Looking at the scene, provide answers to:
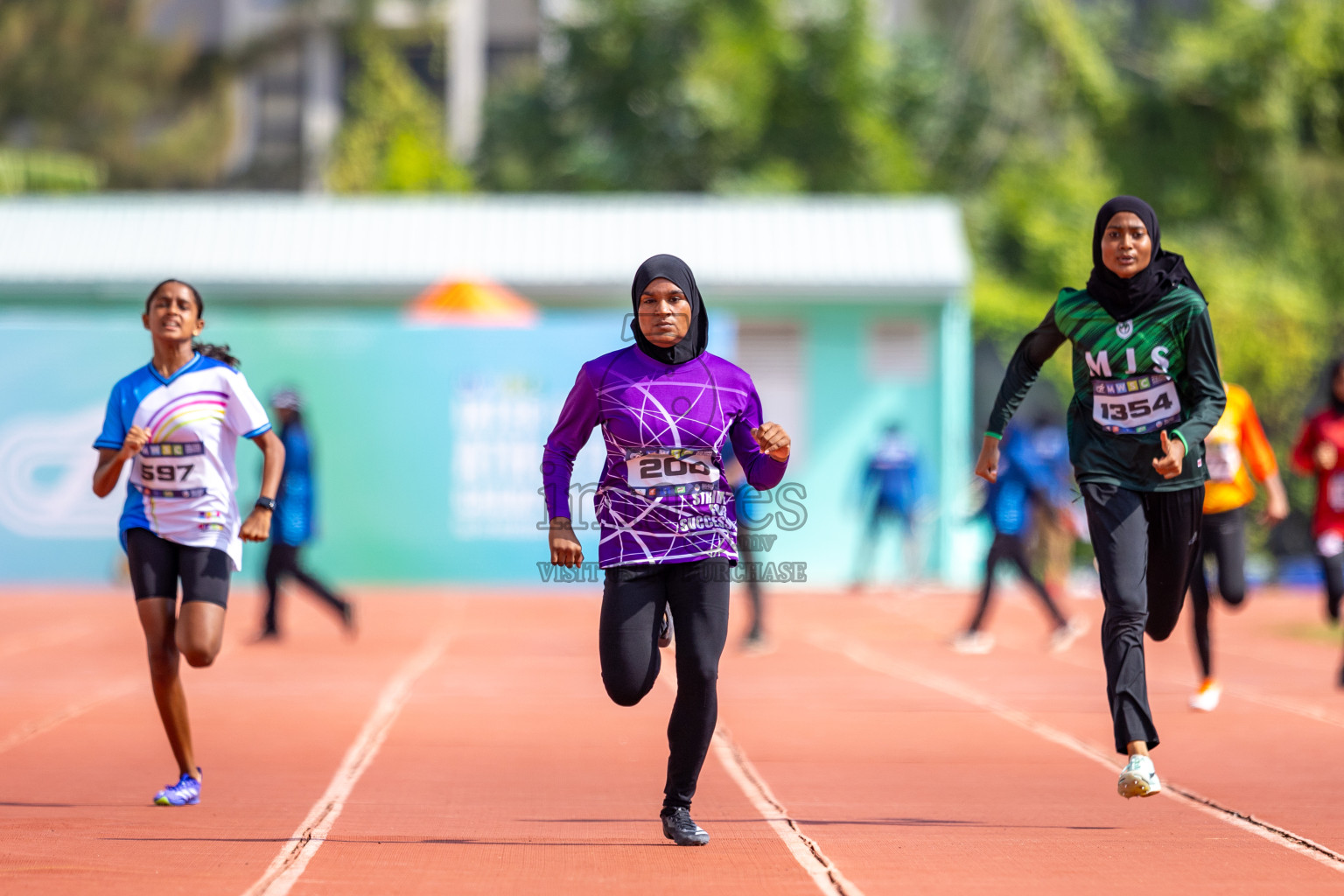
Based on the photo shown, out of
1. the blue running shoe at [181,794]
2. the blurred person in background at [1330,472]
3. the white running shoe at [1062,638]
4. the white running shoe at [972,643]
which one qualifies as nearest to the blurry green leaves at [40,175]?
the white running shoe at [972,643]

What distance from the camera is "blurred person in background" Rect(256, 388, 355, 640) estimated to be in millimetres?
13375

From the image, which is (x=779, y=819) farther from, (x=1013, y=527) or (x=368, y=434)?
(x=368, y=434)

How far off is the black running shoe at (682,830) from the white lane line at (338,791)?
1163 millimetres

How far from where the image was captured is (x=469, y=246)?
2281cm

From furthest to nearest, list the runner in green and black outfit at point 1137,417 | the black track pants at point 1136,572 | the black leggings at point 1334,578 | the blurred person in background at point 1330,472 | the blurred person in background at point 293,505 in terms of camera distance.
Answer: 1. the blurred person in background at point 293,505
2. the black leggings at point 1334,578
3. the blurred person in background at point 1330,472
4. the runner in green and black outfit at point 1137,417
5. the black track pants at point 1136,572

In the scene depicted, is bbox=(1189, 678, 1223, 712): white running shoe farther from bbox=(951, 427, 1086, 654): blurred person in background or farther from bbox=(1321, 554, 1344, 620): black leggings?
bbox=(951, 427, 1086, 654): blurred person in background

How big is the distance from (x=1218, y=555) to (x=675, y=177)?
2788 cm

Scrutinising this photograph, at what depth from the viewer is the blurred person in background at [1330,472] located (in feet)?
36.1

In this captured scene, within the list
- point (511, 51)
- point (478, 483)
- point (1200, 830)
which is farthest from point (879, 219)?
point (511, 51)

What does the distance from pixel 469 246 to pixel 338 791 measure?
16.4 m

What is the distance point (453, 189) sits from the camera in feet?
130

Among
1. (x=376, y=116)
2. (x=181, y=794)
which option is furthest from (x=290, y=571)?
(x=376, y=116)

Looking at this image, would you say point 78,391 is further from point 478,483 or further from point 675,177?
point 675,177

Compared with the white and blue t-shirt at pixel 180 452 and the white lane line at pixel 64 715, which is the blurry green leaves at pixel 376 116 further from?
the white and blue t-shirt at pixel 180 452
